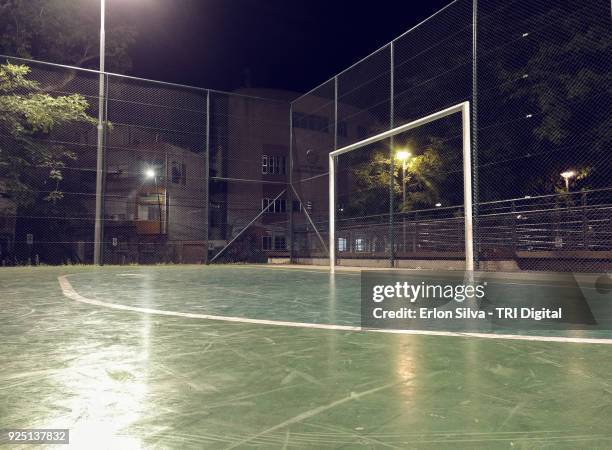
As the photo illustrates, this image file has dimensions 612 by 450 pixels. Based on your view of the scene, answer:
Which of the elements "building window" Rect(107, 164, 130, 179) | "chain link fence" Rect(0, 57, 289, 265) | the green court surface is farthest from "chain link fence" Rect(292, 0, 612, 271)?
the green court surface

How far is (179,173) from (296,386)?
15.7 m

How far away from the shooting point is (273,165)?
60.5ft

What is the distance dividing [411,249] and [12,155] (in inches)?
463

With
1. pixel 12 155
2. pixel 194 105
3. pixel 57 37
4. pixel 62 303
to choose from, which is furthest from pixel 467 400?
A: pixel 57 37

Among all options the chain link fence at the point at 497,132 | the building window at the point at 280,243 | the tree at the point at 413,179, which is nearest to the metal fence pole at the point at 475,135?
the chain link fence at the point at 497,132

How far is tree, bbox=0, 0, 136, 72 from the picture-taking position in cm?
1673

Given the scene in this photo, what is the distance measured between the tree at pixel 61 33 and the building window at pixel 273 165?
25.0 feet

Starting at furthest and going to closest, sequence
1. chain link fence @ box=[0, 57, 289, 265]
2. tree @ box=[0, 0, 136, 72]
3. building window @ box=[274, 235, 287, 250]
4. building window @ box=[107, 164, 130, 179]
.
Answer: building window @ box=[274, 235, 287, 250], tree @ box=[0, 0, 136, 72], building window @ box=[107, 164, 130, 179], chain link fence @ box=[0, 57, 289, 265]

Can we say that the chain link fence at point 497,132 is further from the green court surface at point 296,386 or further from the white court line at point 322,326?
the green court surface at point 296,386

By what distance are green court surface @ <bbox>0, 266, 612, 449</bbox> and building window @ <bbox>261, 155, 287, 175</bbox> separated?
1430 cm

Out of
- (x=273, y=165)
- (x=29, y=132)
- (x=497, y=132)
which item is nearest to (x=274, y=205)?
(x=273, y=165)

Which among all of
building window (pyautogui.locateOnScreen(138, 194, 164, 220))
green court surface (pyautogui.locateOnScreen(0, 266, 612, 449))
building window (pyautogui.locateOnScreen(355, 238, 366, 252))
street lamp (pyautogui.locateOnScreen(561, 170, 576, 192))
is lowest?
green court surface (pyautogui.locateOnScreen(0, 266, 612, 449))

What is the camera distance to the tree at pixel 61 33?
16.7m

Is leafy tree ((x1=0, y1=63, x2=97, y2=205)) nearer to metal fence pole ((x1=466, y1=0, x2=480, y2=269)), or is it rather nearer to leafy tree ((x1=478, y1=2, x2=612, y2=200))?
metal fence pole ((x1=466, y1=0, x2=480, y2=269))
